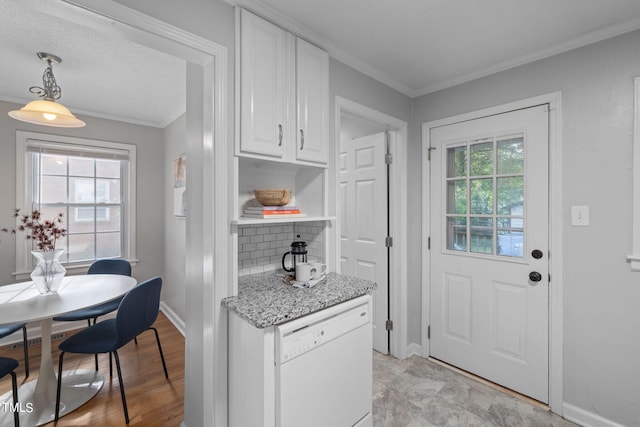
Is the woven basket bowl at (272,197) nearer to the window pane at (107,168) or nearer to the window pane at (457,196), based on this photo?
the window pane at (457,196)

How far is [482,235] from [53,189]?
4422mm

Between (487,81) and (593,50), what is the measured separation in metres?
0.61

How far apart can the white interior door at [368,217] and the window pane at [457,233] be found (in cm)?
55

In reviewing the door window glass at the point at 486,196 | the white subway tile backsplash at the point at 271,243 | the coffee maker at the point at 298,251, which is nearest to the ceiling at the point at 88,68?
the white subway tile backsplash at the point at 271,243

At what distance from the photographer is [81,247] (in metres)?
3.39

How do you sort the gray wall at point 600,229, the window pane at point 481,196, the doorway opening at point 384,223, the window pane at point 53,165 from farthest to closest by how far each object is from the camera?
the window pane at point 53,165 < the doorway opening at point 384,223 < the window pane at point 481,196 < the gray wall at point 600,229

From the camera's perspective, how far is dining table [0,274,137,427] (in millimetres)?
1823

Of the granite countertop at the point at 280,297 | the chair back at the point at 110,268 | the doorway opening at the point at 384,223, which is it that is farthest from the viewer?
the chair back at the point at 110,268

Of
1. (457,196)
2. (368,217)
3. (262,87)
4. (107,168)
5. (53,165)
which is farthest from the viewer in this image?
(107,168)

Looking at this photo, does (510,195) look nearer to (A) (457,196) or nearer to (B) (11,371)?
(A) (457,196)

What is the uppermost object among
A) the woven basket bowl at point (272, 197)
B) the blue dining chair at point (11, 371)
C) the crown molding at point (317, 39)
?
the crown molding at point (317, 39)

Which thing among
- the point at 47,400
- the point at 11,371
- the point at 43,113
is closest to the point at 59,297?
the point at 11,371

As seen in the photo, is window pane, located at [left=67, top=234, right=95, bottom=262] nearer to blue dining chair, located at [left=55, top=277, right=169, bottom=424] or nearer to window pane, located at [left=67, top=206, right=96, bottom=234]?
window pane, located at [left=67, top=206, right=96, bottom=234]

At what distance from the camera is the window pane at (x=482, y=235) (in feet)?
7.39
